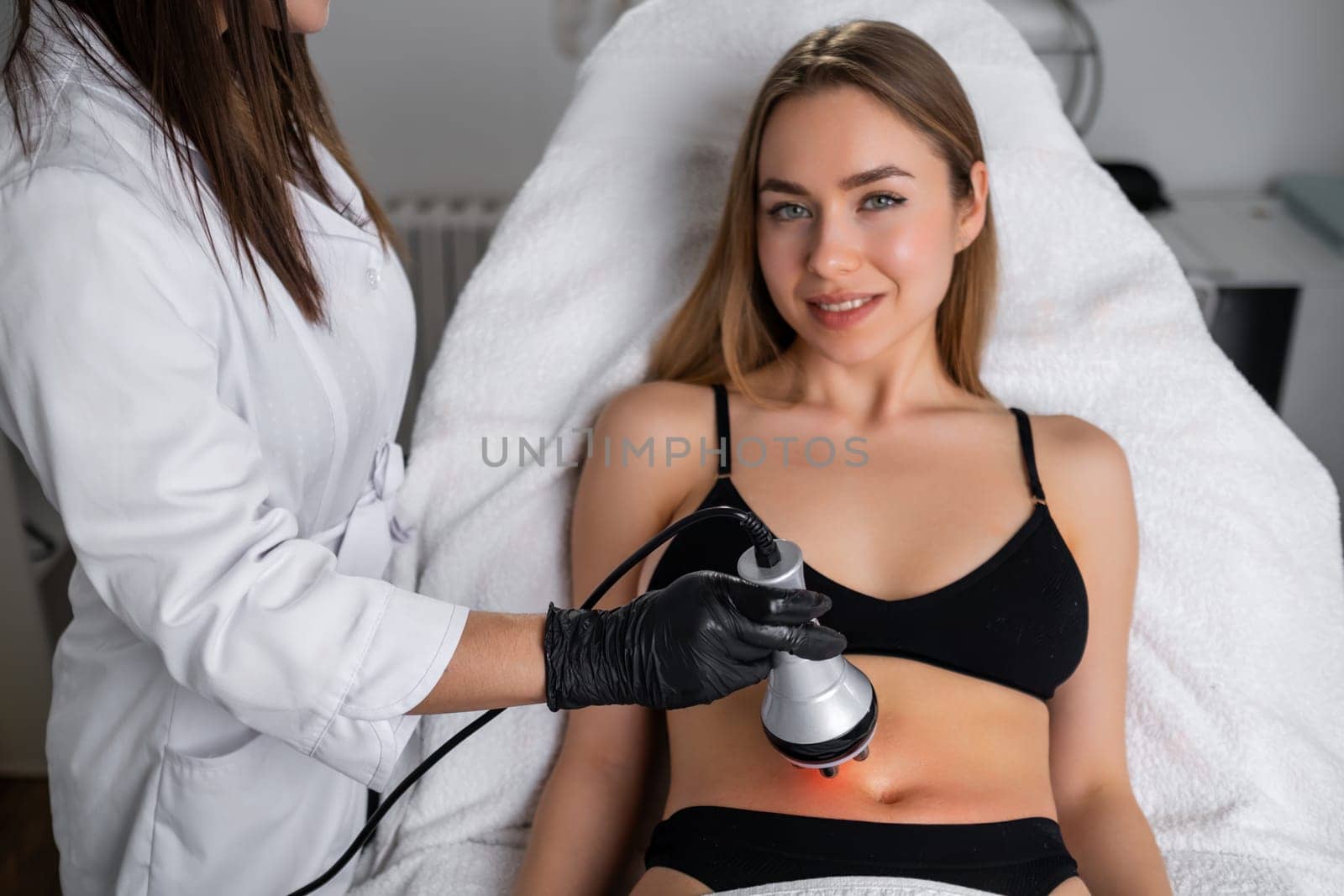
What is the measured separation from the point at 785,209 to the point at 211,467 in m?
0.66

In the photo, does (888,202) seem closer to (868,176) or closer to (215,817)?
(868,176)

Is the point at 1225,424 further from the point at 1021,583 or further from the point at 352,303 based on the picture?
the point at 352,303

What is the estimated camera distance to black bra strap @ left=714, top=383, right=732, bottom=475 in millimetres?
1299

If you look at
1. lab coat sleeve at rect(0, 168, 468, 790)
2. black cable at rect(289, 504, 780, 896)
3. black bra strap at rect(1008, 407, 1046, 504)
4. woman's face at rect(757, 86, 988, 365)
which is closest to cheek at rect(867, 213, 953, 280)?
woman's face at rect(757, 86, 988, 365)

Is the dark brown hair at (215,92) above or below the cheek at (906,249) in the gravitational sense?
above

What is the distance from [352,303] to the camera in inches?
43.1

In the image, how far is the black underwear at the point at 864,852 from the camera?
3.38ft

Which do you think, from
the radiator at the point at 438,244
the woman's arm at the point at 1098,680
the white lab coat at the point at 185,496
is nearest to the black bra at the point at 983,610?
the woman's arm at the point at 1098,680

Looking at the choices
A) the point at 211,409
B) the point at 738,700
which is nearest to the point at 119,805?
the point at 211,409

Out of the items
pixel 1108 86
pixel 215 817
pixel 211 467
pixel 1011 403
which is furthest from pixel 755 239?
pixel 1108 86

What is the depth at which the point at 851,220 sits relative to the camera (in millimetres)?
1208

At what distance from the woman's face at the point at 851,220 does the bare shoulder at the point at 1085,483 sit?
21 cm

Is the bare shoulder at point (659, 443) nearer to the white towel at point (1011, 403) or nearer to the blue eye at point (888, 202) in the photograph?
the white towel at point (1011, 403)

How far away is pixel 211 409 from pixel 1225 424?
114cm
